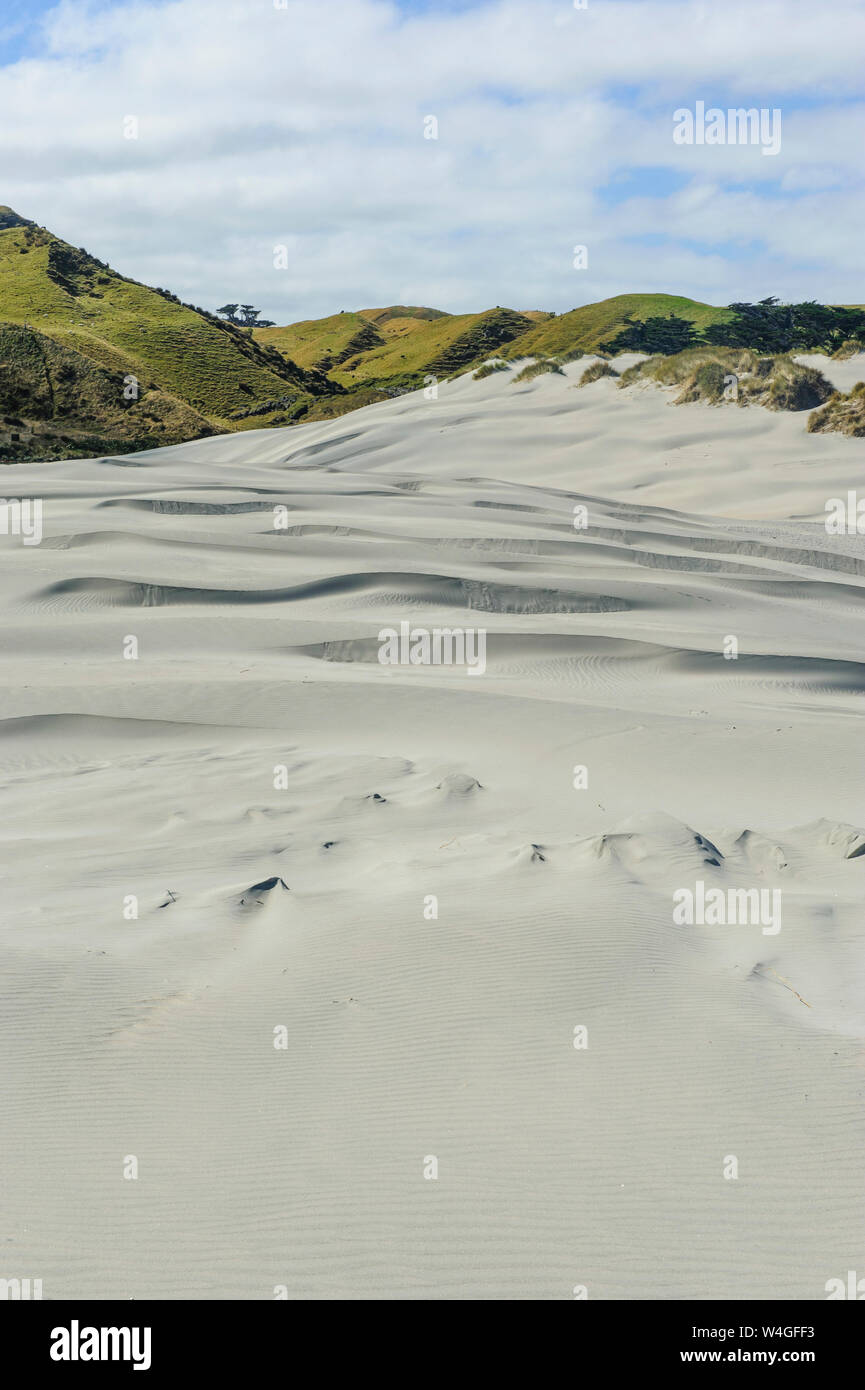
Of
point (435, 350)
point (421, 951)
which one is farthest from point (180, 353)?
point (421, 951)

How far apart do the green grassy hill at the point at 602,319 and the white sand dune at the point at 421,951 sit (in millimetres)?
43624

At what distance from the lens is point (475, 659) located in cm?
779

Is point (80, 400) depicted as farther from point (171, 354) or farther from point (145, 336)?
point (145, 336)

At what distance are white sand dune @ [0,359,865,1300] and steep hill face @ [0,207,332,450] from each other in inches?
1204

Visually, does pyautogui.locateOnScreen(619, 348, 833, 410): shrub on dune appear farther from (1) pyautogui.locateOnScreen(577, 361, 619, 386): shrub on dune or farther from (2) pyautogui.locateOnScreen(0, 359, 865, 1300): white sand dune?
(2) pyautogui.locateOnScreen(0, 359, 865, 1300): white sand dune

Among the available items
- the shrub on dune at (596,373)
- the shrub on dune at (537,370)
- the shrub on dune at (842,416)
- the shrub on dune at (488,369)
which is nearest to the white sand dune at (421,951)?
the shrub on dune at (842,416)

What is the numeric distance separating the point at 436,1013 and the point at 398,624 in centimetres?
554

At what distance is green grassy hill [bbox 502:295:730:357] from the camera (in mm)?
53312

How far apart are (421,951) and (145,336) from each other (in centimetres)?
4876

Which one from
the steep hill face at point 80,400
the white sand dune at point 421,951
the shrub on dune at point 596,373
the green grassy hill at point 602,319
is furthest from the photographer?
the green grassy hill at point 602,319

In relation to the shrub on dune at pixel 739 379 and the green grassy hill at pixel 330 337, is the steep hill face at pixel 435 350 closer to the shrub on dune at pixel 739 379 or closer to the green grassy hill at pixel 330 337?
the green grassy hill at pixel 330 337

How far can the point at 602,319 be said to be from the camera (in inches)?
2298

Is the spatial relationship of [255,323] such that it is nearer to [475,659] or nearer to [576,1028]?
[475,659]

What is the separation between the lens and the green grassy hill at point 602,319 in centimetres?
5331
